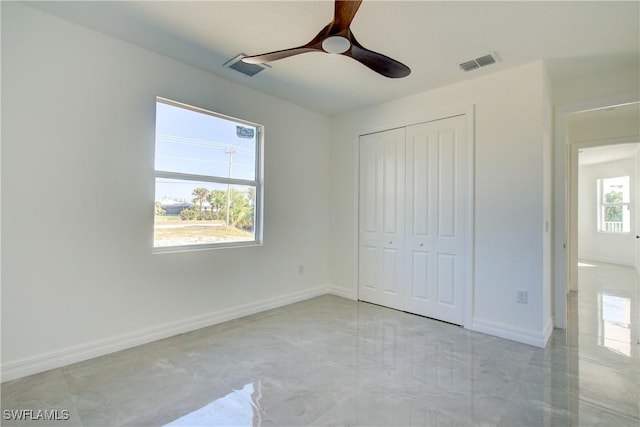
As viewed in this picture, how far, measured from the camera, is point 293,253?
4.00 meters

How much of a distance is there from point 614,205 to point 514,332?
735 centimetres

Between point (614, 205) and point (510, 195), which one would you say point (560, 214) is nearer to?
point (510, 195)

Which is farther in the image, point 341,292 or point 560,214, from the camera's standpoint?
point 341,292

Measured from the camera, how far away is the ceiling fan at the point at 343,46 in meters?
1.56

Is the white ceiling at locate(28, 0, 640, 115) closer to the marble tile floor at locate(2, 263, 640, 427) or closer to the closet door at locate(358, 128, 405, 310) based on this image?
the closet door at locate(358, 128, 405, 310)

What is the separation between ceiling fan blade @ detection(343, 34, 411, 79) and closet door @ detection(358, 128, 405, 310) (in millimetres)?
1696

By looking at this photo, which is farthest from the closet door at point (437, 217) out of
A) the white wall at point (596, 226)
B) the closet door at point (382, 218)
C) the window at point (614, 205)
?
the window at point (614, 205)

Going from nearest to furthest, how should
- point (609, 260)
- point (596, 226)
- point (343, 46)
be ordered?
point (343, 46) → point (609, 260) → point (596, 226)

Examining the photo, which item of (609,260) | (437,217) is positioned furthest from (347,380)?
(609,260)

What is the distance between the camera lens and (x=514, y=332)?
2.83 meters

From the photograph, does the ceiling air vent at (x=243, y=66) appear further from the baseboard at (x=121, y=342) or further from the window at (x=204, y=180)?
the baseboard at (x=121, y=342)

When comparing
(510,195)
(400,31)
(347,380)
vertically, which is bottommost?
(347,380)

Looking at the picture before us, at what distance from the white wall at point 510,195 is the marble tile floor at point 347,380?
0.97 feet

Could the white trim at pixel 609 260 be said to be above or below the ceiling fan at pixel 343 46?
below
